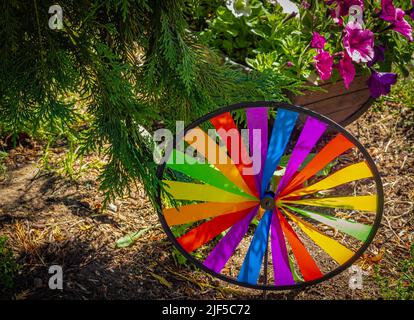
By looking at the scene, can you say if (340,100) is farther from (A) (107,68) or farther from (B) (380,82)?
(A) (107,68)

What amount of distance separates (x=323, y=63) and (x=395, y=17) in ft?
1.16

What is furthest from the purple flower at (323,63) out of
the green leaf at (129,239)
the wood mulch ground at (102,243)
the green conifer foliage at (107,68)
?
the green leaf at (129,239)

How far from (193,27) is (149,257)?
1388mm

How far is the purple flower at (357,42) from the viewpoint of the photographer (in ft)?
6.69

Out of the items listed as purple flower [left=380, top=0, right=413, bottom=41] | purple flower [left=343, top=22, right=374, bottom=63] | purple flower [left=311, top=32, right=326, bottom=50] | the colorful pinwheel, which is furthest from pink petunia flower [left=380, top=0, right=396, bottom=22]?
the colorful pinwheel

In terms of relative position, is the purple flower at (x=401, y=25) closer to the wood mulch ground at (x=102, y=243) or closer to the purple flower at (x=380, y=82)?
the purple flower at (x=380, y=82)

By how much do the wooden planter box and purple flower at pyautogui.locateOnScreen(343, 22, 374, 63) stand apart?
0.40 m

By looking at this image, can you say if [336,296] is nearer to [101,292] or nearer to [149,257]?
[149,257]

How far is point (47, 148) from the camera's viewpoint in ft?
8.03

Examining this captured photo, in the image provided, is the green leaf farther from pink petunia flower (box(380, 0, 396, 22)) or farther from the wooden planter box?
pink petunia flower (box(380, 0, 396, 22))

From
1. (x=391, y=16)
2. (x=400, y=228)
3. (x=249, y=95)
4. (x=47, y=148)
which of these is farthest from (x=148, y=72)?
(x=400, y=228)

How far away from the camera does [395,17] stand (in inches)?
83.5

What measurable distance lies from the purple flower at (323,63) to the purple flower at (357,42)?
0.11 metres

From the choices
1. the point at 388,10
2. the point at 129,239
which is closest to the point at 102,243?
the point at 129,239
